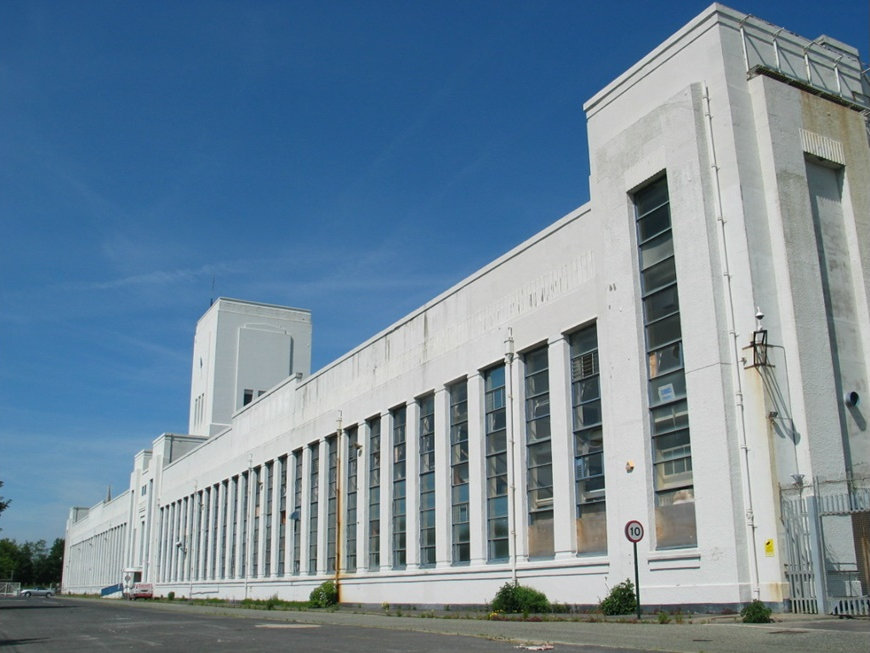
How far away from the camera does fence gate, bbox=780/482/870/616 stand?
17188 mm

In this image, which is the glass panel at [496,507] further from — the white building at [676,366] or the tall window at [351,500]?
the tall window at [351,500]

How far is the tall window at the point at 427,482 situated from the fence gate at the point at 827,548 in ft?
52.2

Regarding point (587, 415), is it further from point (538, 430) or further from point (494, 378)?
point (494, 378)

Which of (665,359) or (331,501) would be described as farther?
(331,501)

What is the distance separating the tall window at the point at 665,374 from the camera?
2055 centimetres

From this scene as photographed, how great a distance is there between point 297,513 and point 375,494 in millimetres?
8274

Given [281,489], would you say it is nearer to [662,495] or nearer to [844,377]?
[662,495]

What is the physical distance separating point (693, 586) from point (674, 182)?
962 centimetres

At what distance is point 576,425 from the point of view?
2475cm

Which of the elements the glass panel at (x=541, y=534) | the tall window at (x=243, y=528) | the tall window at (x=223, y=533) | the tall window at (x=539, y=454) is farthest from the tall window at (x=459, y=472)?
the tall window at (x=223, y=533)

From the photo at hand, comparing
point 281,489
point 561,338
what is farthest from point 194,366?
point 561,338

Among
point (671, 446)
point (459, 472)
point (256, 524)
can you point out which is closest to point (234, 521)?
point (256, 524)

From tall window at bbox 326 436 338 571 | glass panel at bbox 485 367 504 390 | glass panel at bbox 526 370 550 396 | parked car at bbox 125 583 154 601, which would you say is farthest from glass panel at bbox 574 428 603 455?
parked car at bbox 125 583 154 601

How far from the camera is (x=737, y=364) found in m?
19.5
